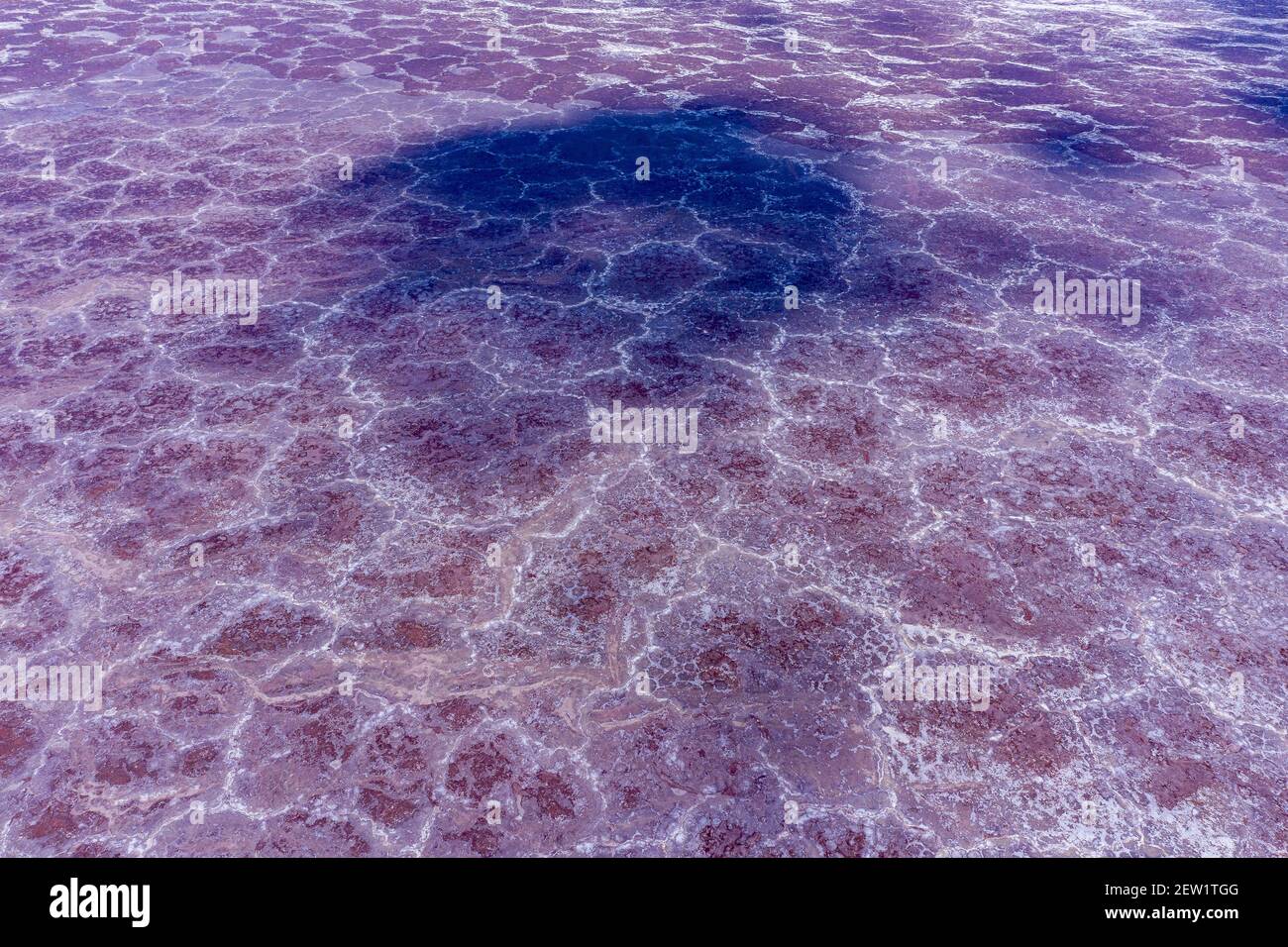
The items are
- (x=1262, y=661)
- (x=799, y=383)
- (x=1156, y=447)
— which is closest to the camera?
(x=1262, y=661)

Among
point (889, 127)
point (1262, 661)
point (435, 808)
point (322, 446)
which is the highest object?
point (889, 127)

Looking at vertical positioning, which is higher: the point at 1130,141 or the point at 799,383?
the point at 1130,141

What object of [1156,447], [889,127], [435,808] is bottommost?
[435,808]

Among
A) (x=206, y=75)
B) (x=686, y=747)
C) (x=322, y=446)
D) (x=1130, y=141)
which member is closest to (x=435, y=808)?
(x=686, y=747)

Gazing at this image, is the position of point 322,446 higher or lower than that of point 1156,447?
lower

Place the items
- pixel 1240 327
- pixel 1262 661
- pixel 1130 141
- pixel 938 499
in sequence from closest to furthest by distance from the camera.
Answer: pixel 1262 661
pixel 938 499
pixel 1240 327
pixel 1130 141

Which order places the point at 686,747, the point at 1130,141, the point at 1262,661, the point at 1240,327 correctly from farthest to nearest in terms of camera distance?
the point at 1130,141
the point at 1240,327
the point at 1262,661
the point at 686,747

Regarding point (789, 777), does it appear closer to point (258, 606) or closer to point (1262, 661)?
point (1262, 661)

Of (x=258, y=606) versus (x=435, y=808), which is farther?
(x=258, y=606)

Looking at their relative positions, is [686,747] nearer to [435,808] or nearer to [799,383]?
[435,808]

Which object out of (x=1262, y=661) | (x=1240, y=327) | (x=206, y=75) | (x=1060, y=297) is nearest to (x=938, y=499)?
(x=1262, y=661)
